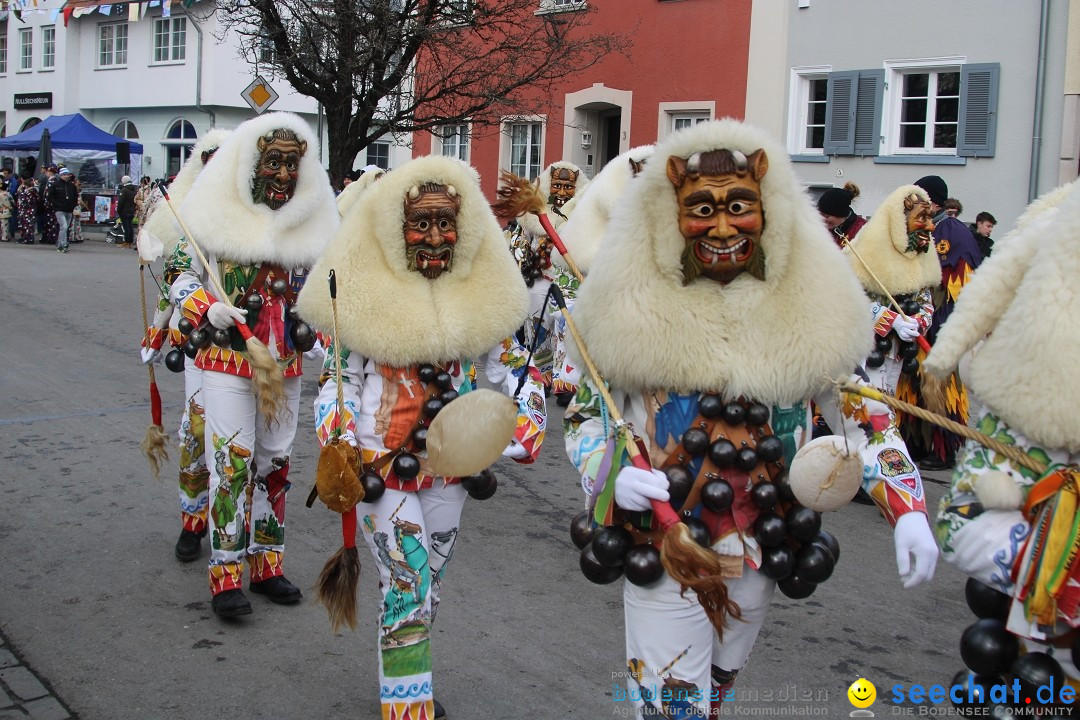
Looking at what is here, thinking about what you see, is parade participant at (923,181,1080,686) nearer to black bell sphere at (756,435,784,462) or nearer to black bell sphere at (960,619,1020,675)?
black bell sphere at (960,619,1020,675)

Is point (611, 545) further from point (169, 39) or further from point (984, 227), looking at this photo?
point (169, 39)

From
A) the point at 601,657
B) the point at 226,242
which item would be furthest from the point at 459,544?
the point at 226,242

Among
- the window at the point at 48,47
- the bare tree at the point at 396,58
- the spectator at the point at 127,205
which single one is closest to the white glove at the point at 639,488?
the bare tree at the point at 396,58

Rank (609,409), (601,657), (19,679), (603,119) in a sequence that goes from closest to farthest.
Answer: (609,409) → (19,679) → (601,657) → (603,119)

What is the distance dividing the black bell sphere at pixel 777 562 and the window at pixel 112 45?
3891 centimetres

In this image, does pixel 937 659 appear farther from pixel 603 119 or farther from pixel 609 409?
pixel 603 119

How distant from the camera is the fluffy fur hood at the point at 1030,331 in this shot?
2.47 m

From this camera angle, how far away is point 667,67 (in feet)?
65.2

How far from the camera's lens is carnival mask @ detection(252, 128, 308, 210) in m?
5.30

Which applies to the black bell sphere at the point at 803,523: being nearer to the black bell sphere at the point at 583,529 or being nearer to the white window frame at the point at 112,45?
the black bell sphere at the point at 583,529

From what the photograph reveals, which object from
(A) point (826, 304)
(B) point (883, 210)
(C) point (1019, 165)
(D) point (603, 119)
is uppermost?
(D) point (603, 119)

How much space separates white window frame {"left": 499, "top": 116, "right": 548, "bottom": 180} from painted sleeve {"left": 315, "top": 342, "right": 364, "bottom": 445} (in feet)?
47.0

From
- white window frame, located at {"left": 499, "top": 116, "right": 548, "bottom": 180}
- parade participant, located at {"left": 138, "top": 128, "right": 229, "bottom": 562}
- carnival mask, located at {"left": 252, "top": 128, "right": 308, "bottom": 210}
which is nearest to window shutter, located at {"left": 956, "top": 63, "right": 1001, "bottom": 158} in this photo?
white window frame, located at {"left": 499, "top": 116, "right": 548, "bottom": 180}

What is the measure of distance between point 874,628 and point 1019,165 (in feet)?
39.6
